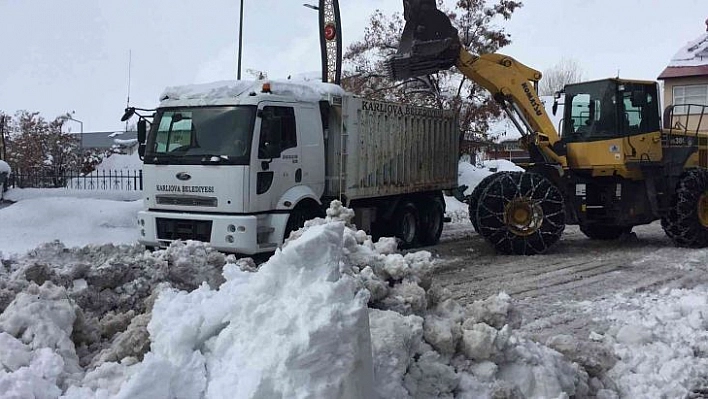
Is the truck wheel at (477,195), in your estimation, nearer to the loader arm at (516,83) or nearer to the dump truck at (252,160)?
the loader arm at (516,83)

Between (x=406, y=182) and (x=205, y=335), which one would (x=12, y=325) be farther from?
(x=406, y=182)

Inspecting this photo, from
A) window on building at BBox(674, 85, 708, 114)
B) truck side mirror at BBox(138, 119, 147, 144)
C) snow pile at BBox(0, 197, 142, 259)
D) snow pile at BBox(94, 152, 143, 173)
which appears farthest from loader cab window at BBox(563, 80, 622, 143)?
window on building at BBox(674, 85, 708, 114)

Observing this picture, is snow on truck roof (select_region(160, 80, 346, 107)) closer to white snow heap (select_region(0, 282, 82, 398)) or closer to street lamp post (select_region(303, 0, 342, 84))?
white snow heap (select_region(0, 282, 82, 398))

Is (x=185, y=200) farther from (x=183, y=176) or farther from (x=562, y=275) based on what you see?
(x=562, y=275)

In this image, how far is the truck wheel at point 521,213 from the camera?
40.4 feet

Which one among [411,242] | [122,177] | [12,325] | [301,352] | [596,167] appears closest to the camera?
[301,352]

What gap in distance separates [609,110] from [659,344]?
765 centimetres

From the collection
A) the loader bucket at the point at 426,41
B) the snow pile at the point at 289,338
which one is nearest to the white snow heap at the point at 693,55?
the loader bucket at the point at 426,41

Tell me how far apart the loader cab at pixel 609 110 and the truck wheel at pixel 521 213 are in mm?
1606

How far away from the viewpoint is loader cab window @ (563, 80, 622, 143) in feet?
43.1

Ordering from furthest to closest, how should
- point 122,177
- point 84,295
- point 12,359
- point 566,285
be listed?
point 122,177, point 566,285, point 84,295, point 12,359

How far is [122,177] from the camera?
2042 cm

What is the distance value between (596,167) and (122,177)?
42.6ft

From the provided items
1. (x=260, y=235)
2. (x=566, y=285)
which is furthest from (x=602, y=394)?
(x=260, y=235)
